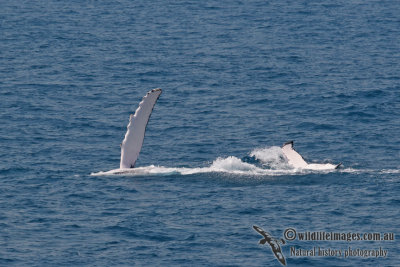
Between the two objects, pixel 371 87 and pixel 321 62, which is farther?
pixel 321 62

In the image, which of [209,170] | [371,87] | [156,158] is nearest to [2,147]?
[156,158]

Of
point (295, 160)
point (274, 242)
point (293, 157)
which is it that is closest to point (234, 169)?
point (293, 157)

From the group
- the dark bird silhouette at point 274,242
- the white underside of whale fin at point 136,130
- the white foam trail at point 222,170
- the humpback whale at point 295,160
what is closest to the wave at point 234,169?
the white foam trail at point 222,170

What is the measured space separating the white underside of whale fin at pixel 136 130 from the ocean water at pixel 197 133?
1.46 m

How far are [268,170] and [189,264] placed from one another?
56.4 feet

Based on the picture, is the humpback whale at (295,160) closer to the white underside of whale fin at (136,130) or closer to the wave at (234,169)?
the wave at (234,169)

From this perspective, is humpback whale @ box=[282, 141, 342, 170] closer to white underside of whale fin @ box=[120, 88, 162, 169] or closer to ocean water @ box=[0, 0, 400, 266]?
ocean water @ box=[0, 0, 400, 266]

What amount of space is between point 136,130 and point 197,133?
1606 cm

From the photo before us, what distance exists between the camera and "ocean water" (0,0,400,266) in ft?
210

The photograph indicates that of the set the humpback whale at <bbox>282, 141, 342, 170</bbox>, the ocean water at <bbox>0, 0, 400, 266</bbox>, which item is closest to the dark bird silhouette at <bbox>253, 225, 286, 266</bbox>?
the ocean water at <bbox>0, 0, 400, 266</bbox>

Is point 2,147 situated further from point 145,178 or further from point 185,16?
point 185,16

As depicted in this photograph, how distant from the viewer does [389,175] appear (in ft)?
243

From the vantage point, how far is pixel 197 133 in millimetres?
→ 87812

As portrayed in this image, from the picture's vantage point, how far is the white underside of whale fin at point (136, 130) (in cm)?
7112
